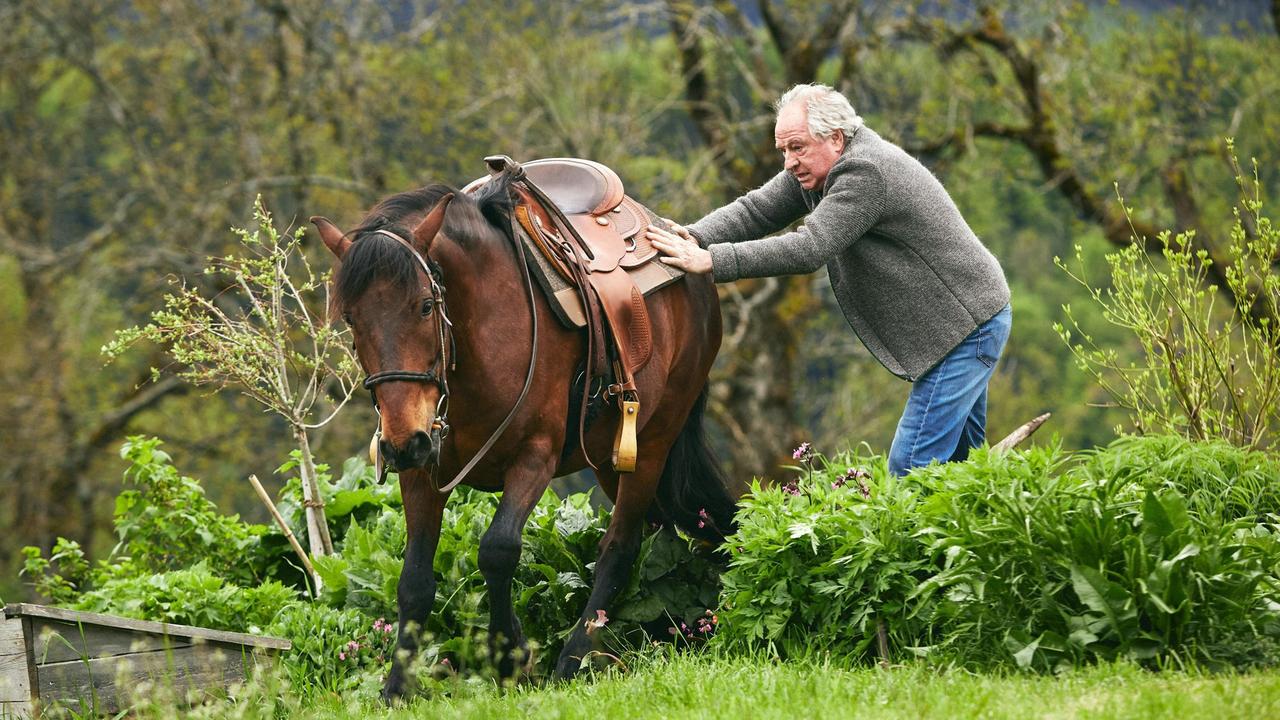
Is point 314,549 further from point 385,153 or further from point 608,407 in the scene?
point 385,153

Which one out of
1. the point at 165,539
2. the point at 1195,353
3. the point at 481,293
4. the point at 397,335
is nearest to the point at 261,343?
the point at 165,539

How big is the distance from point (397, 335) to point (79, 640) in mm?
1750

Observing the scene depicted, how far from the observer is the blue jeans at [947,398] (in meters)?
5.23

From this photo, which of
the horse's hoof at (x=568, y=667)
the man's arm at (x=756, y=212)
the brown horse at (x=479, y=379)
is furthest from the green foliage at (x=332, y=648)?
the man's arm at (x=756, y=212)

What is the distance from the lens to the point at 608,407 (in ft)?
16.5

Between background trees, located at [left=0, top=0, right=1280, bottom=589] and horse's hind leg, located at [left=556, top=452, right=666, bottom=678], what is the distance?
838 cm

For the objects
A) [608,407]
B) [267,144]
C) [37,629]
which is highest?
[267,144]

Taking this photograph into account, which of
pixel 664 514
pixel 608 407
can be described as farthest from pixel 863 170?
pixel 664 514

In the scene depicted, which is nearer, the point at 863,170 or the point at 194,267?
the point at 863,170

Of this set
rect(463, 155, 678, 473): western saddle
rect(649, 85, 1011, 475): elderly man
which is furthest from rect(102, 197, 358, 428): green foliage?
rect(649, 85, 1011, 475): elderly man

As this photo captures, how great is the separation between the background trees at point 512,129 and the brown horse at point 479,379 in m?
8.59

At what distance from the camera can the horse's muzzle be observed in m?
4.05

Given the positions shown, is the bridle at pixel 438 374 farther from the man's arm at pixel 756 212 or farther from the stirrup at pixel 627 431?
the man's arm at pixel 756 212

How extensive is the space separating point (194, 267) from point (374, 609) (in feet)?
38.1
